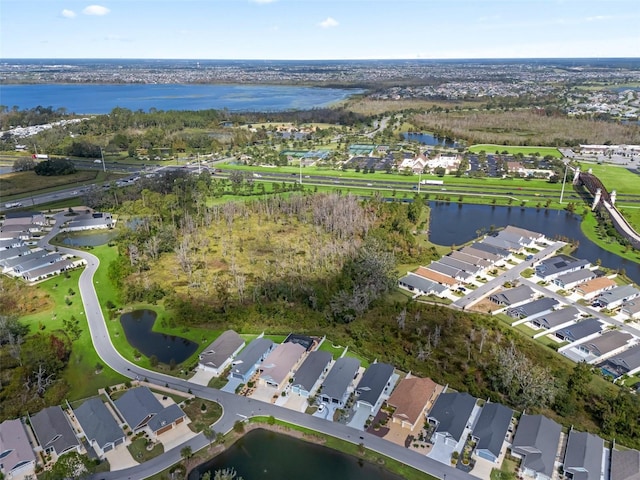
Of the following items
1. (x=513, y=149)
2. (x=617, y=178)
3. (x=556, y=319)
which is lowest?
(x=556, y=319)

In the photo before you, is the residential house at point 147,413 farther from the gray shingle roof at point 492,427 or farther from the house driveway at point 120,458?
the gray shingle roof at point 492,427

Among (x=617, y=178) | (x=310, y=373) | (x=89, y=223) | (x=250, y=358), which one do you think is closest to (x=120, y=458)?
(x=250, y=358)

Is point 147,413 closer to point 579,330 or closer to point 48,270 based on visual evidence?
point 48,270

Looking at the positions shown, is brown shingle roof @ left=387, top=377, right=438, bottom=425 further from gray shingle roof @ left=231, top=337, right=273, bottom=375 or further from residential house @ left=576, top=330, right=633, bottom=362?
residential house @ left=576, top=330, right=633, bottom=362

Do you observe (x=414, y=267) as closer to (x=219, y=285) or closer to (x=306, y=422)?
(x=219, y=285)

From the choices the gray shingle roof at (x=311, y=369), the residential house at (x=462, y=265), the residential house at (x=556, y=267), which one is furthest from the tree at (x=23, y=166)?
the residential house at (x=556, y=267)

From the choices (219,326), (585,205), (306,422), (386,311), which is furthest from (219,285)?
(585,205)
